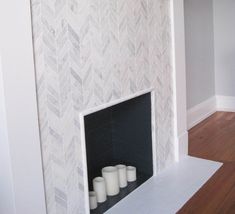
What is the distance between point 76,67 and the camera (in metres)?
1.97

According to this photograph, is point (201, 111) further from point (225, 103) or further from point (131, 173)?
point (131, 173)

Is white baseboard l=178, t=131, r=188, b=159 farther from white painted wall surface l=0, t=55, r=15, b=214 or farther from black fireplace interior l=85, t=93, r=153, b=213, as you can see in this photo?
white painted wall surface l=0, t=55, r=15, b=214

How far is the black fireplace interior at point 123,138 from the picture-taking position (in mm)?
2680

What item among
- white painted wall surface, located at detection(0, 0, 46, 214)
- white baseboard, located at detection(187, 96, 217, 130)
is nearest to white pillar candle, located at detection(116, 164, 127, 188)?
white painted wall surface, located at detection(0, 0, 46, 214)

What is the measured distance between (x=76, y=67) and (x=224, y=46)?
10.2ft

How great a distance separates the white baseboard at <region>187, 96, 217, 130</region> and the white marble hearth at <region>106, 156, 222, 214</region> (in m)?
1.06

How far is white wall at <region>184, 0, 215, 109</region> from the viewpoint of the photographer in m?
4.02

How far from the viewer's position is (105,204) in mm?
2410

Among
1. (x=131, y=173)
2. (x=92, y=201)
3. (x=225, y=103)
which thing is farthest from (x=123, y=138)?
(x=225, y=103)

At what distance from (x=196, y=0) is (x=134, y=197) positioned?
2487mm

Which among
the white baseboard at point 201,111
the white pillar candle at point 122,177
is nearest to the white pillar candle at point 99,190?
the white pillar candle at point 122,177

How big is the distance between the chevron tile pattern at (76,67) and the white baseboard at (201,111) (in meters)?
1.60

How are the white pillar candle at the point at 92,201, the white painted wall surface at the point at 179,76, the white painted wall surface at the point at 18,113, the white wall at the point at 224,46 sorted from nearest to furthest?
the white painted wall surface at the point at 18,113 → the white pillar candle at the point at 92,201 → the white painted wall surface at the point at 179,76 → the white wall at the point at 224,46

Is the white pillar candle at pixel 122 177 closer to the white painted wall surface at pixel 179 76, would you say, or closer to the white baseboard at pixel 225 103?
the white painted wall surface at pixel 179 76
